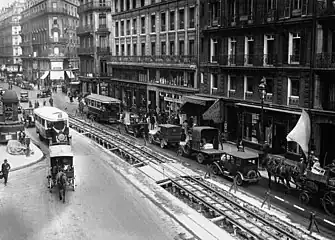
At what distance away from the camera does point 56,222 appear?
22297mm

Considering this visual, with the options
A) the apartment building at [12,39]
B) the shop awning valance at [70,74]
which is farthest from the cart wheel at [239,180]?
the apartment building at [12,39]

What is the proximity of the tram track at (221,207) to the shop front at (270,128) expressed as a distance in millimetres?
7827

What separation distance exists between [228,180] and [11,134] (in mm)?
21550

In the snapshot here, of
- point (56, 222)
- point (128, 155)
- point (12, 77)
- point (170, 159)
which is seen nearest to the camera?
point (56, 222)

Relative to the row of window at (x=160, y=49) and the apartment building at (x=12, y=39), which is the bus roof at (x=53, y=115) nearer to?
the row of window at (x=160, y=49)

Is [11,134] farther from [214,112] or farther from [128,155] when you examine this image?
[214,112]

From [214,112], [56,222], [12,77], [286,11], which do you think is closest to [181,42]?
[214,112]

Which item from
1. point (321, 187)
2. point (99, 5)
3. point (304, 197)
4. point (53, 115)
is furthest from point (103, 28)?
point (321, 187)

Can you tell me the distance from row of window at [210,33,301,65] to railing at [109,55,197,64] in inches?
169

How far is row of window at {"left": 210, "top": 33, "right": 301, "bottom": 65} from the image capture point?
34.7m

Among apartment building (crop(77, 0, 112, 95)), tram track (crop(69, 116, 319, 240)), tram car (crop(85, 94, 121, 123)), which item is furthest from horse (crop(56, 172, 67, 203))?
apartment building (crop(77, 0, 112, 95))

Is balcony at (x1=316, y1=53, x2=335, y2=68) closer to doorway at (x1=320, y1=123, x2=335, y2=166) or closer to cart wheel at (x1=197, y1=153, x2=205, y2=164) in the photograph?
doorway at (x1=320, y1=123, x2=335, y2=166)

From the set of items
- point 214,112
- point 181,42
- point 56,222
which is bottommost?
point 56,222

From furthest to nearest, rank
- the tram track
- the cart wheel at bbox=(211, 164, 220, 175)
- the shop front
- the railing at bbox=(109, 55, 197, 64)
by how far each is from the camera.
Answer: the railing at bbox=(109, 55, 197, 64)
the shop front
the cart wheel at bbox=(211, 164, 220, 175)
the tram track
